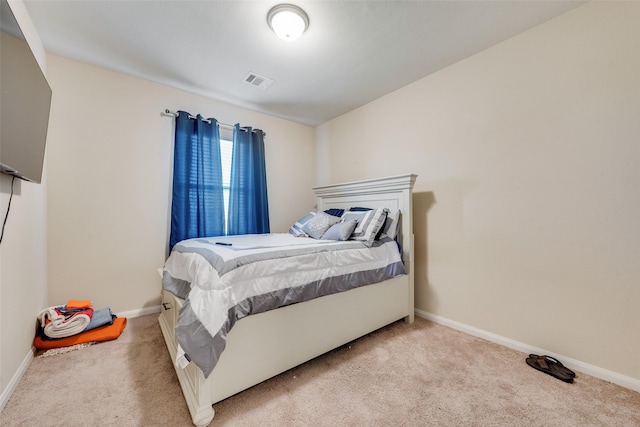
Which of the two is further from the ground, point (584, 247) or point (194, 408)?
point (584, 247)

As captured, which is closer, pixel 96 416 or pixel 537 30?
pixel 96 416

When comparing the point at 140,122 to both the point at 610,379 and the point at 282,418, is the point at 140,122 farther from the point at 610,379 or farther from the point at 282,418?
the point at 610,379

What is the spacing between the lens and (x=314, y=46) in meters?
2.04

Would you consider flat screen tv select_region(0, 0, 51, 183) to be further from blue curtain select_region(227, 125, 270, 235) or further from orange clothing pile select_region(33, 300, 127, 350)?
blue curtain select_region(227, 125, 270, 235)

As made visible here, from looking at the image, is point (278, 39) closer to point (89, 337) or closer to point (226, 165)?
point (226, 165)

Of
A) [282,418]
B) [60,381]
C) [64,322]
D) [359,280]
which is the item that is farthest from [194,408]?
[64,322]

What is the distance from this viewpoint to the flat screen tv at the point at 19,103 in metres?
1.08

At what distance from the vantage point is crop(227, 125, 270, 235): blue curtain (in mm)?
3039

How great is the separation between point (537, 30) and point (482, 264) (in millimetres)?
1810

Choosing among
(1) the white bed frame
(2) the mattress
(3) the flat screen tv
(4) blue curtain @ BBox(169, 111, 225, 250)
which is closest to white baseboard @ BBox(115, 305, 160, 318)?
(1) the white bed frame

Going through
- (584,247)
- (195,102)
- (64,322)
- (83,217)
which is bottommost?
(64,322)

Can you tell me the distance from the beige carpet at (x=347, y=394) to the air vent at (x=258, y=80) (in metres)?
2.54

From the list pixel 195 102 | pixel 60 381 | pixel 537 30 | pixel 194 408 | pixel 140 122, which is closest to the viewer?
pixel 194 408

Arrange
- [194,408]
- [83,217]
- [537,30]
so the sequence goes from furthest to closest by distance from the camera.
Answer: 1. [83,217]
2. [537,30]
3. [194,408]
